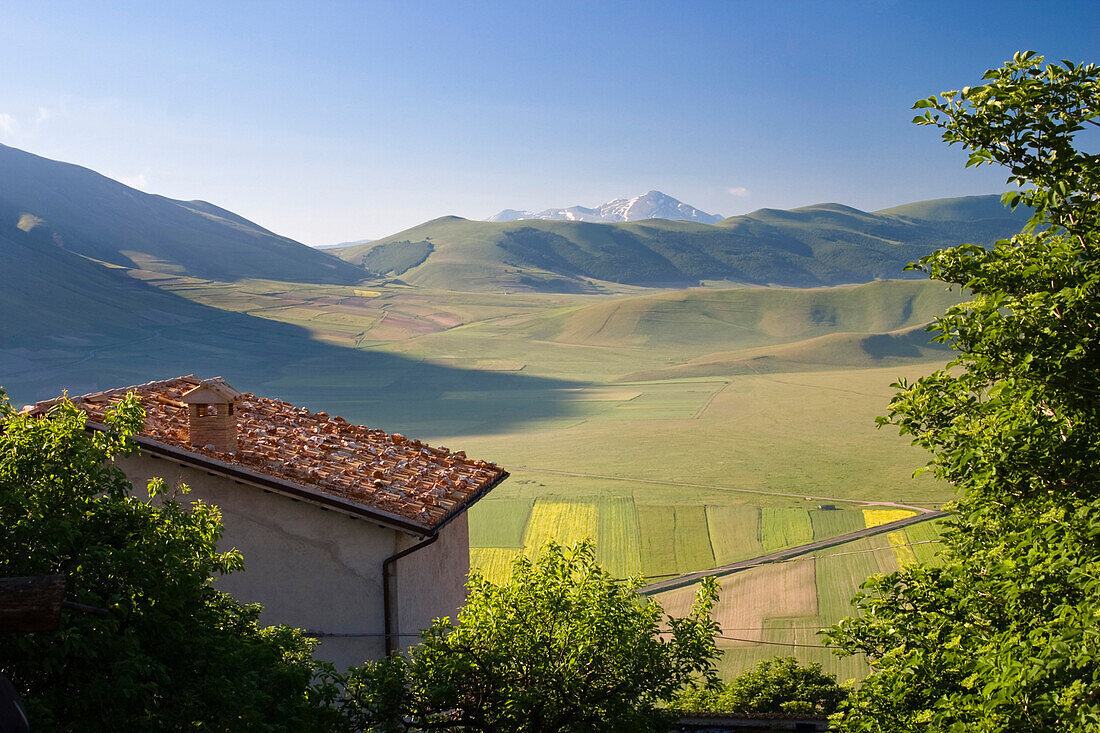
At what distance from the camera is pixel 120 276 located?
635 feet

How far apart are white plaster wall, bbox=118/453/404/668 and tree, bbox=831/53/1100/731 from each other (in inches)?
281

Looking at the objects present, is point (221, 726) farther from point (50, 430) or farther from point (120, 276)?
point (120, 276)

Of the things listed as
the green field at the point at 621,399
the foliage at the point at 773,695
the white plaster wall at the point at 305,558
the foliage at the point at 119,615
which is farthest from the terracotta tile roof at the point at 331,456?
the green field at the point at 621,399

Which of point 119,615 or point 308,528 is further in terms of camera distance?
point 308,528

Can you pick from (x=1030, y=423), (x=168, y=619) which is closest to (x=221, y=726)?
(x=168, y=619)

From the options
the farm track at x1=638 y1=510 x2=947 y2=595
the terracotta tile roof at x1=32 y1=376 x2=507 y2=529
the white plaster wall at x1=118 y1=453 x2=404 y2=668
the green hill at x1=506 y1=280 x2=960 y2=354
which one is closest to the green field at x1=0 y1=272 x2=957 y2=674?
the green hill at x1=506 y1=280 x2=960 y2=354

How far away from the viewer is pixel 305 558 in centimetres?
1364

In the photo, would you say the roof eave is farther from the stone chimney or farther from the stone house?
the stone chimney

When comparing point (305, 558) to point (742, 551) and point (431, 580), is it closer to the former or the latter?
point (431, 580)

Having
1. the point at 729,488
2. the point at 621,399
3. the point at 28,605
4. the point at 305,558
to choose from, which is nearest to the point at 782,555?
the point at 729,488

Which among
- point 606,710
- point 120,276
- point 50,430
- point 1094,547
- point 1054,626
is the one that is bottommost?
point 606,710

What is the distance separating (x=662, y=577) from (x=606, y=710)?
3319cm

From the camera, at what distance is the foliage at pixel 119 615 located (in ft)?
22.0

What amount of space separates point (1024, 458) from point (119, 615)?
8.43 meters
